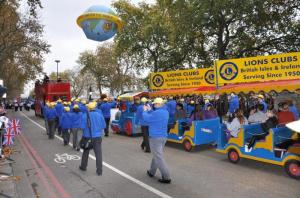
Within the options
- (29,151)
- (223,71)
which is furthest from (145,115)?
(29,151)

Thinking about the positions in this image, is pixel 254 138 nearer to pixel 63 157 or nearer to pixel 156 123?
pixel 156 123

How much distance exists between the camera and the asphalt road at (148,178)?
650 cm

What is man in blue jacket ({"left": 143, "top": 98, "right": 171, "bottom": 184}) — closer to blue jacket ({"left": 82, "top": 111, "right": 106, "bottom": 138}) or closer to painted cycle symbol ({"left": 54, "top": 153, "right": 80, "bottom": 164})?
blue jacket ({"left": 82, "top": 111, "right": 106, "bottom": 138})

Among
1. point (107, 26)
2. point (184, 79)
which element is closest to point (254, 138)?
point (184, 79)

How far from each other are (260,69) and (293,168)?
3.56 meters

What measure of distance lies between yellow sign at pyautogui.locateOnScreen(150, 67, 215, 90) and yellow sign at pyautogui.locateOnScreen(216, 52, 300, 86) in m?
1.90

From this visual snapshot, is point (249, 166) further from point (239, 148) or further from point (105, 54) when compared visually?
point (105, 54)

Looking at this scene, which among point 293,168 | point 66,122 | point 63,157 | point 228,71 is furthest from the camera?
point 66,122

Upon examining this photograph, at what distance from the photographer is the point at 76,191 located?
670cm

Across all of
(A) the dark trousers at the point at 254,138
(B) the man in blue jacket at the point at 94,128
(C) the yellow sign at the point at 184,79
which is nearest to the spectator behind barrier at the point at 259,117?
(A) the dark trousers at the point at 254,138

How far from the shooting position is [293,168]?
7.43 metres

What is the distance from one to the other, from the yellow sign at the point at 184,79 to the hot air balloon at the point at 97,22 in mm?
3651

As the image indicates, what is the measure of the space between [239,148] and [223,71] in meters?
3.14

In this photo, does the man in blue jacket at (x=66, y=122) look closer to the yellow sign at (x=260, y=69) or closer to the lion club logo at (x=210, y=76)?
the lion club logo at (x=210, y=76)
